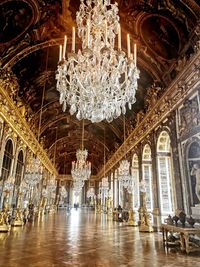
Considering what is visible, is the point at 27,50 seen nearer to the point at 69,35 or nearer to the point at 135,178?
the point at 69,35

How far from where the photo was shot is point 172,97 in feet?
30.2

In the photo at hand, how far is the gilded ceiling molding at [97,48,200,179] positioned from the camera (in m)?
7.37

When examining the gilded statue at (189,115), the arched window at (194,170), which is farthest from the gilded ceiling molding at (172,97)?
the arched window at (194,170)

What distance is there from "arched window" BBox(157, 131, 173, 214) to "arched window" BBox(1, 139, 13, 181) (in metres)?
8.05

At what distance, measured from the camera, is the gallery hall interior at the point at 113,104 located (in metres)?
5.43

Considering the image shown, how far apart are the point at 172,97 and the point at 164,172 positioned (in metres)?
3.88

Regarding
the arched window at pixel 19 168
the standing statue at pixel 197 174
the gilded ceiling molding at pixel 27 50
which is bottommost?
the standing statue at pixel 197 174

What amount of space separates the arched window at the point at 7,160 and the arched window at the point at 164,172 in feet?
26.4

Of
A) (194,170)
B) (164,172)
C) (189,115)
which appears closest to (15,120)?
(164,172)

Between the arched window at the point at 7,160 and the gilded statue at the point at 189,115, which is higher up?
the gilded statue at the point at 189,115

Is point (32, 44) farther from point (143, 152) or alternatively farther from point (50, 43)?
point (143, 152)

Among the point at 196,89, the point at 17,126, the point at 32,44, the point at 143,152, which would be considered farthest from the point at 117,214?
the point at 32,44

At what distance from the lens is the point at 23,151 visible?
14.6 meters

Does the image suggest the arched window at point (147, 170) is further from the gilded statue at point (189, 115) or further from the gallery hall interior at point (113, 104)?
the gilded statue at point (189, 115)
